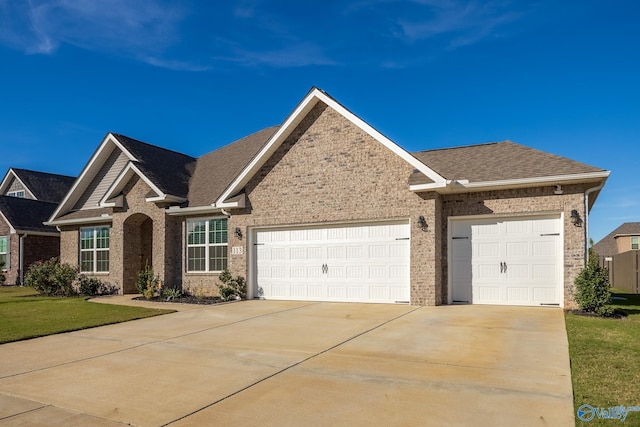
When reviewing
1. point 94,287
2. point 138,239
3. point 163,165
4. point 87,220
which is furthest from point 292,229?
point 87,220

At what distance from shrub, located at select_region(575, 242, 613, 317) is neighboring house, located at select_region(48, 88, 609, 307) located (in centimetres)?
46

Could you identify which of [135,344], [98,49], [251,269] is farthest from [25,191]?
[135,344]

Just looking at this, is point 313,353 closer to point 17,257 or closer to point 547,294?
point 547,294

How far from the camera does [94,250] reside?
68.9 ft

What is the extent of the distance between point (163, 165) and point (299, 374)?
53.3 feet

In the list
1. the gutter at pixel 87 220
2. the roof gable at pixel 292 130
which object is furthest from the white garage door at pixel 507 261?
the gutter at pixel 87 220

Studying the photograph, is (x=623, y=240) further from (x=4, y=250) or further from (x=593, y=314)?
(x=4, y=250)

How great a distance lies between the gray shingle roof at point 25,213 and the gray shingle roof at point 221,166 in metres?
11.9

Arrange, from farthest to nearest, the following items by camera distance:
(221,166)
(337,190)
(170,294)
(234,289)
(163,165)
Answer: (221,166)
(163,165)
(170,294)
(234,289)
(337,190)

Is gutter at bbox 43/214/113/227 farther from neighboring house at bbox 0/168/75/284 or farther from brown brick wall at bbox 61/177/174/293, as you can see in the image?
neighboring house at bbox 0/168/75/284

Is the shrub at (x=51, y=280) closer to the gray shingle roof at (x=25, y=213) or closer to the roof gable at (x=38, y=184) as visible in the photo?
the gray shingle roof at (x=25, y=213)

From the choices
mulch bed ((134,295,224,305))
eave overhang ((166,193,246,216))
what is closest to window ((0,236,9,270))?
mulch bed ((134,295,224,305))

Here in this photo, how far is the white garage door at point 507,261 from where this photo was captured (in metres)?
12.7

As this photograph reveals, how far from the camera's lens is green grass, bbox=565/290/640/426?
511 cm
